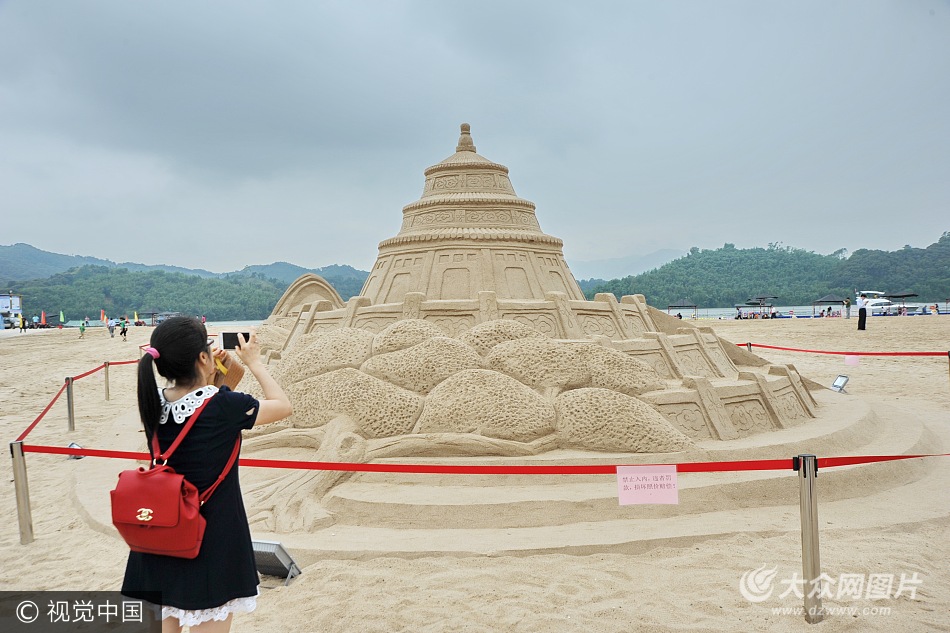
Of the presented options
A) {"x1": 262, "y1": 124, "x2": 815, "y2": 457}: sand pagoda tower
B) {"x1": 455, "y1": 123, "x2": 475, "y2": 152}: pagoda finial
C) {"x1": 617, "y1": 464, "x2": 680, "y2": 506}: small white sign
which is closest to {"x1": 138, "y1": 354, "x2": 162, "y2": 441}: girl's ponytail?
{"x1": 617, "y1": 464, "x2": 680, "y2": 506}: small white sign

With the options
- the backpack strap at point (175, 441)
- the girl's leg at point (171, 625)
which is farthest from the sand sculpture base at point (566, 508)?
the backpack strap at point (175, 441)

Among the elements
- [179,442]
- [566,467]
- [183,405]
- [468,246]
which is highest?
[468,246]

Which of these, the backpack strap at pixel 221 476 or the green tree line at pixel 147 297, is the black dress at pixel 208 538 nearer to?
the backpack strap at pixel 221 476

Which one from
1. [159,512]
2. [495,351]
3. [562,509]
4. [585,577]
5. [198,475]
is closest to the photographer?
[159,512]

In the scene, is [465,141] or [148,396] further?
[465,141]

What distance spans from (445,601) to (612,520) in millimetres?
1918

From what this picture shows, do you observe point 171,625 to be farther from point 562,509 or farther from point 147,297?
point 147,297

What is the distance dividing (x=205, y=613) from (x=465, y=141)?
843 cm

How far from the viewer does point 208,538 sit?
213cm

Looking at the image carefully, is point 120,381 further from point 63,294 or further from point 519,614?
point 63,294

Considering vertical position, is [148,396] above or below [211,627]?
above

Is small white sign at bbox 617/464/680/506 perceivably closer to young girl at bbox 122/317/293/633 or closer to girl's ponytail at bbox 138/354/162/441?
young girl at bbox 122/317/293/633

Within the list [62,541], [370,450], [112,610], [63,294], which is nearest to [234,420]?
A: [112,610]

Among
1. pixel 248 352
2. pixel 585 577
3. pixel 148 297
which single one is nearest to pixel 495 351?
pixel 585 577
